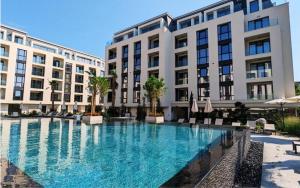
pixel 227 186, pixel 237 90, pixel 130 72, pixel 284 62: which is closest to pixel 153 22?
pixel 130 72

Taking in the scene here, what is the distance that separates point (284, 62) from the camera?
2612 cm

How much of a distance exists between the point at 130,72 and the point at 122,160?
31828 mm

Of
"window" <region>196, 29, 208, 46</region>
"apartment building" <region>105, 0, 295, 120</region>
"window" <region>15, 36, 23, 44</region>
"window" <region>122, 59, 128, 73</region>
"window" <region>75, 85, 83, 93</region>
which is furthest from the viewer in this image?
"window" <region>75, 85, 83, 93</region>

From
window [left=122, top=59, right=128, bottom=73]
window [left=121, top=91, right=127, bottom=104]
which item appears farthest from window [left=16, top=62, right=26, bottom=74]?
window [left=121, top=91, right=127, bottom=104]

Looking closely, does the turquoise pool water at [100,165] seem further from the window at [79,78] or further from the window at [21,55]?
the window at [79,78]

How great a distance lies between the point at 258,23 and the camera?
28688 millimetres

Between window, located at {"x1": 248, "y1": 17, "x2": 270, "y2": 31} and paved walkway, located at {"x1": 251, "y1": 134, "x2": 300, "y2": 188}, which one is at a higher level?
window, located at {"x1": 248, "y1": 17, "x2": 270, "y2": 31}

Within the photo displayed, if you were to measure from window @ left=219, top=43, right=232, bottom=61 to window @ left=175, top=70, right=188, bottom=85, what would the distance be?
6789mm

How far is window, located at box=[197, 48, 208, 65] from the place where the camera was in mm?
31773

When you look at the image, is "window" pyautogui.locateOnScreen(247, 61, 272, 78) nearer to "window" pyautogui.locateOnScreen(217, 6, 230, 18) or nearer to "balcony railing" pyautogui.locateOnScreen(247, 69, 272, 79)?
"balcony railing" pyautogui.locateOnScreen(247, 69, 272, 79)

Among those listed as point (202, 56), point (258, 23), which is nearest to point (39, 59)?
point (202, 56)

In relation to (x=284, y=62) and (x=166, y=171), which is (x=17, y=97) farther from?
(x=284, y=62)

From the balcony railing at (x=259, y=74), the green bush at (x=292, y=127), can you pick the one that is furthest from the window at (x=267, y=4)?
the green bush at (x=292, y=127)

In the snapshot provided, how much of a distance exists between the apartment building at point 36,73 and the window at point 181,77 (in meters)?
19.6
